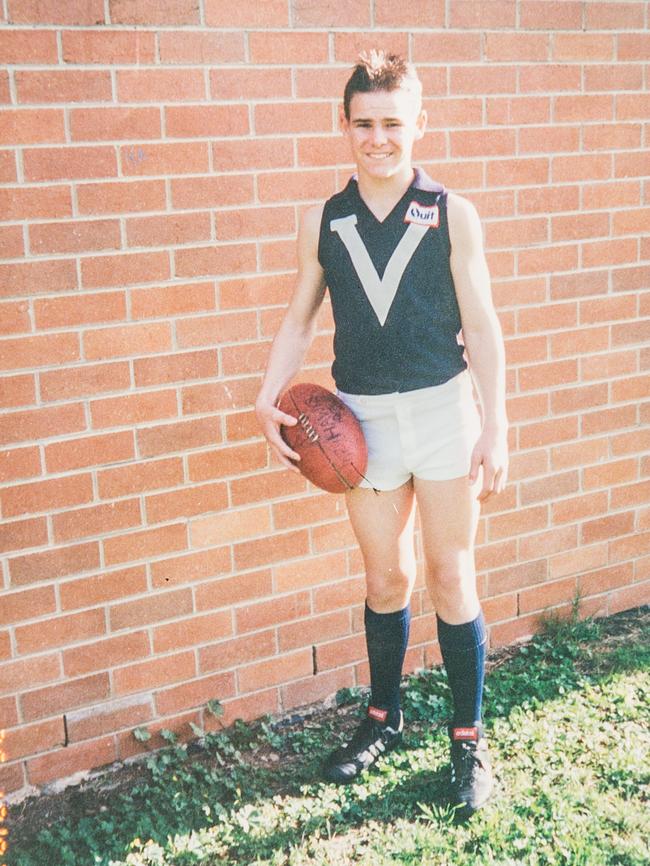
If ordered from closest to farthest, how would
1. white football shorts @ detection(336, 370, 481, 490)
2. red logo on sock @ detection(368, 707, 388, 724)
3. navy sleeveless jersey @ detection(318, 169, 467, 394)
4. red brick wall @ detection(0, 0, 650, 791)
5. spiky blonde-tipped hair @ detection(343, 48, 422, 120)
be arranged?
spiky blonde-tipped hair @ detection(343, 48, 422, 120)
navy sleeveless jersey @ detection(318, 169, 467, 394)
white football shorts @ detection(336, 370, 481, 490)
red brick wall @ detection(0, 0, 650, 791)
red logo on sock @ detection(368, 707, 388, 724)

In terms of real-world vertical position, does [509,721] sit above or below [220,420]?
below

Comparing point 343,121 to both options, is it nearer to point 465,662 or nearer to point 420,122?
point 420,122

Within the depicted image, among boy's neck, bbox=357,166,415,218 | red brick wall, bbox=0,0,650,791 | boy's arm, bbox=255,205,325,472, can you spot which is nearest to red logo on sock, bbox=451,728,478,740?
red brick wall, bbox=0,0,650,791

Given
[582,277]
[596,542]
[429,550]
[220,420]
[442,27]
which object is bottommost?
[596,542]

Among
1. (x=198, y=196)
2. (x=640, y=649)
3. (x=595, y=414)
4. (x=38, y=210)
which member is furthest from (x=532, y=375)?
(x=38, y=210)

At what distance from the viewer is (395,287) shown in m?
2.96

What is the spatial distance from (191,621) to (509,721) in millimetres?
1152

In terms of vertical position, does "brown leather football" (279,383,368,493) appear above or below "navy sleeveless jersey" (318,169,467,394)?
below

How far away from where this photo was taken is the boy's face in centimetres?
284

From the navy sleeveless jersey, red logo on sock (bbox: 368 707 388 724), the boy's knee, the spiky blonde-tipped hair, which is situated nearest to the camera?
the spiky blonde-tipped hair

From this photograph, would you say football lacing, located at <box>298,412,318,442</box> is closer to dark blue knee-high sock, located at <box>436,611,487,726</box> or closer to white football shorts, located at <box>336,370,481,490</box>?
white football shorts, located at <box>336,370,481,490</box>

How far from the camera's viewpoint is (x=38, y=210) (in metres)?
3.10

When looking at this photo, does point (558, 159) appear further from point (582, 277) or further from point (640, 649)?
point (640, 649)

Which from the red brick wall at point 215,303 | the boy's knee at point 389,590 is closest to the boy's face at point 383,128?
the red brick wall at point 215,303
